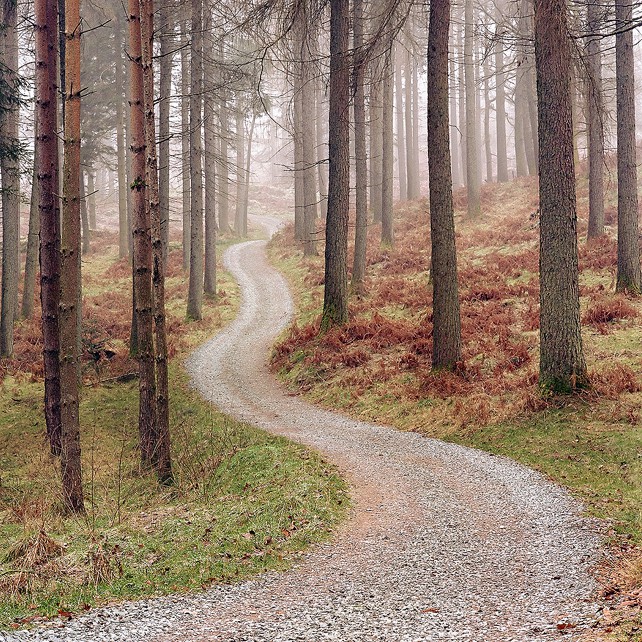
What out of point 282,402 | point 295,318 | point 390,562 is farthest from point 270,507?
point 295,318

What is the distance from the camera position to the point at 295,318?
21422mm

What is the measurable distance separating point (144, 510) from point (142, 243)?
157 inches

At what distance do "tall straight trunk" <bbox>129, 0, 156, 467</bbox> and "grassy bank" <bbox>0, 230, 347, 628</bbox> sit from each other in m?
0.88

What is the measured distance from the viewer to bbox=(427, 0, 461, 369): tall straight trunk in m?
12.1

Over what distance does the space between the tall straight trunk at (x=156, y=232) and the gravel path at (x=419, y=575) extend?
2579 mm

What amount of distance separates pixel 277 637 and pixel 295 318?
56.1ft

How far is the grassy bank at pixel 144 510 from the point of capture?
17.6ft

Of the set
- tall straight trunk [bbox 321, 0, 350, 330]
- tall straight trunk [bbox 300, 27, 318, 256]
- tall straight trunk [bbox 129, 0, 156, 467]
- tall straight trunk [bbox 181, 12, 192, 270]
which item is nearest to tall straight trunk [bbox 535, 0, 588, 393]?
tall straight trunk [bbox 321, 0, 350, 330]

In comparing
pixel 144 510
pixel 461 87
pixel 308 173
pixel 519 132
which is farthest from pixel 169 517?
pixel 461 87

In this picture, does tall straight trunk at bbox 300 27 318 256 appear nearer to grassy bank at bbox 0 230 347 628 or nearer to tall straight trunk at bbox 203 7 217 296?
tall straight trunk at bbox 203 7 217 296

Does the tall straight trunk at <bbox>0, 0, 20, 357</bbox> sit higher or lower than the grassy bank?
higher

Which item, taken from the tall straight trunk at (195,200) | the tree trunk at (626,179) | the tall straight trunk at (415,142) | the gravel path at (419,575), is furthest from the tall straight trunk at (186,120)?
the gravel path at (419,575)

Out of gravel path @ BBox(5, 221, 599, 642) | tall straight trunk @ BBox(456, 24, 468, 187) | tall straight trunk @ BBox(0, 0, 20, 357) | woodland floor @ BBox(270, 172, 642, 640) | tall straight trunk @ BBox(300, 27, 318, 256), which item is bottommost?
gravel path @ BBox(5, 221, 599, 642)

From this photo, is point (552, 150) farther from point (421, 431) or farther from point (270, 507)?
point (270, 507)
